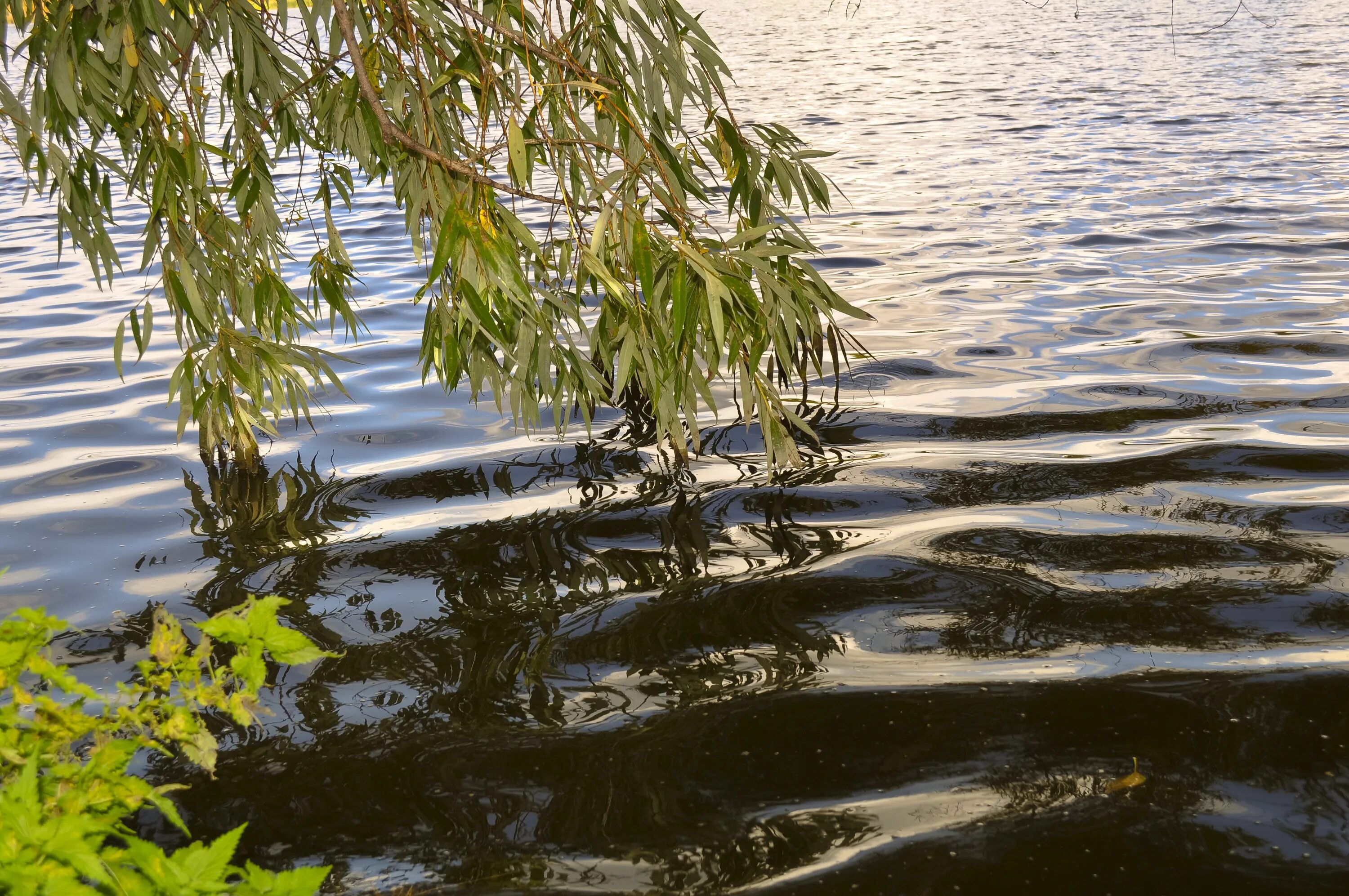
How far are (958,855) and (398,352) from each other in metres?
4.75

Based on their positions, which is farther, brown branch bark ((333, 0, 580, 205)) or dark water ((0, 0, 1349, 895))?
brown branch bark ((333, 0, 580, 205))

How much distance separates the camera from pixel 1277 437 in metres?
4.36

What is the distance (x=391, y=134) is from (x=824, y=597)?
184 centimetres

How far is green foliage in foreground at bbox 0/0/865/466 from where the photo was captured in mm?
3064

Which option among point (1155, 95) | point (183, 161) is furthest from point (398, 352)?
point (1155, 95)

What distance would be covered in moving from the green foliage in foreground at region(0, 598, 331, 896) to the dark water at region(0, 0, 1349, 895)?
2.49ft

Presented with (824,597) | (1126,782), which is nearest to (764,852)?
(1126,782)

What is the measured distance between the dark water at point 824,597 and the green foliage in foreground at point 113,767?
29.9 inches

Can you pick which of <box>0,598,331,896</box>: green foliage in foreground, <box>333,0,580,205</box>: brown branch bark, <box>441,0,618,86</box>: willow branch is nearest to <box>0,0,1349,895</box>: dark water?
<box>0,598,331,896</box>: green foliage in foreground

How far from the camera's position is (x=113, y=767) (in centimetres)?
168

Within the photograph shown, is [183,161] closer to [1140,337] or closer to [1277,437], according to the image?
[1277,437]

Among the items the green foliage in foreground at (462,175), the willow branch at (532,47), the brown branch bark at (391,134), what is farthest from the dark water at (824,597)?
the willow branch at (532,47)

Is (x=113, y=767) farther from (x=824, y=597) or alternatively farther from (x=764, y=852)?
(x=824, y=597)

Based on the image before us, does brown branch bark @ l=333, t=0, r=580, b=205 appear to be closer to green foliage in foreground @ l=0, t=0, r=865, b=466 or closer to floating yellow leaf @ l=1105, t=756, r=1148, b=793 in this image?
green foliage in foreground @ l=0, t=0, r=865, b=466
